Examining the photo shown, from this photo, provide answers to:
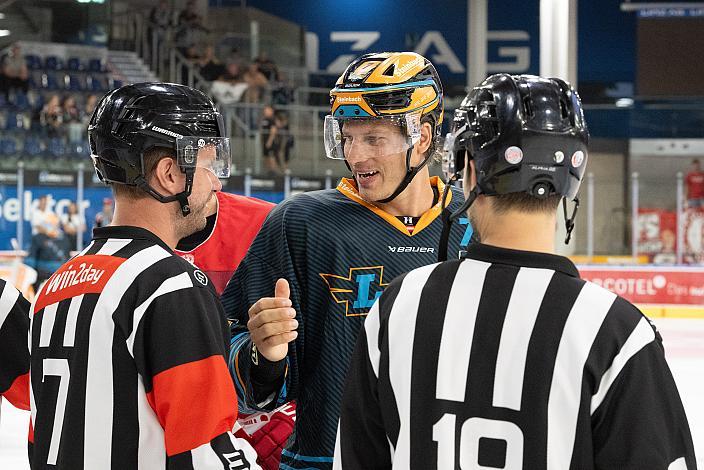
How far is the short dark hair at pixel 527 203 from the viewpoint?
4.35 feet

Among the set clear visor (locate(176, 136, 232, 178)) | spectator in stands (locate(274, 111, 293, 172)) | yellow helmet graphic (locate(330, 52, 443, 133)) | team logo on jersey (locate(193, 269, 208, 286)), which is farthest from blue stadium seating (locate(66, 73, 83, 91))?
team logo on jersey (locate(193, 269, 208, 286))

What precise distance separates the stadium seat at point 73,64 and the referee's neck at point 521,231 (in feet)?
47.6

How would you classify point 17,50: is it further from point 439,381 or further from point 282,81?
point 439,381

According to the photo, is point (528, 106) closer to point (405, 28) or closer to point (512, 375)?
point (512, 375)

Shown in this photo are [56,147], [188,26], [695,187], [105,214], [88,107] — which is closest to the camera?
[105,214]

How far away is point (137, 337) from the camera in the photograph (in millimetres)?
1500

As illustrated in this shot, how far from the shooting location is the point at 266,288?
1.88 meters

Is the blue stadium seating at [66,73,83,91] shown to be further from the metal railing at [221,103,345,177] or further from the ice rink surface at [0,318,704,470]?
the ice rink surface at [0,318,704,470]

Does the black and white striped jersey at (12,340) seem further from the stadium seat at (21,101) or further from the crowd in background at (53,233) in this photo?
the stadium seat at (21,101)

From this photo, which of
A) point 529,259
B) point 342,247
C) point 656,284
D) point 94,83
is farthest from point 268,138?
point 529,259

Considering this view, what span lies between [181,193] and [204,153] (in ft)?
0.28

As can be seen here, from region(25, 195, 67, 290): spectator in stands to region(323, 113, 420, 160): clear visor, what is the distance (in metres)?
9.47

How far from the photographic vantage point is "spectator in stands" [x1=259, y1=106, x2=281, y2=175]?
12.5 m

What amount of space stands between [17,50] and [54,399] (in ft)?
45.0
